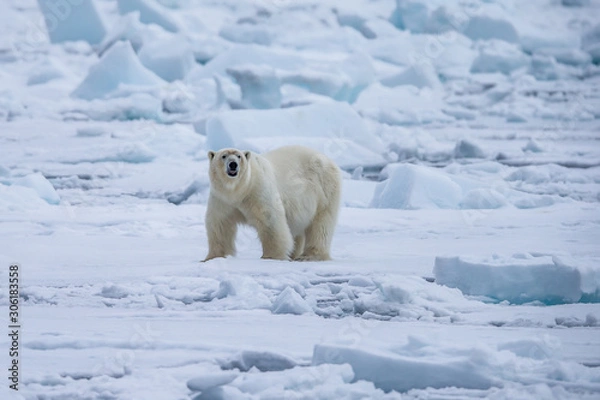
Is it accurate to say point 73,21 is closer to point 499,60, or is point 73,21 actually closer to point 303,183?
point 499,60

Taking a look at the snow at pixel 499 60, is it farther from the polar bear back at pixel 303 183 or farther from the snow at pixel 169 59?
the polar bear back at pixel 303 183

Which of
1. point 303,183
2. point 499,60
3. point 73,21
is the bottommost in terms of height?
point 303,183

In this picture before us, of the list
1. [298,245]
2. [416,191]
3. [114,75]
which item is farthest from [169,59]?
[298,245]

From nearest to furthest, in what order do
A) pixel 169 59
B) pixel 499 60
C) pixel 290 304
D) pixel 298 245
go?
1. pixel 290 304
2. pixel 298 245
3. pixel 169 59
4. pixel 499 60

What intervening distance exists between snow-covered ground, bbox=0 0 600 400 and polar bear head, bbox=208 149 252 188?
0.38 meters

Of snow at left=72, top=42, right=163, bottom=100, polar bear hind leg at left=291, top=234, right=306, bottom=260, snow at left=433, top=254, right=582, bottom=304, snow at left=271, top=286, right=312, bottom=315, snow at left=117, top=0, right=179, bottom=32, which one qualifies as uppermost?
snow at left=117, top=0, right=179, bottom=32

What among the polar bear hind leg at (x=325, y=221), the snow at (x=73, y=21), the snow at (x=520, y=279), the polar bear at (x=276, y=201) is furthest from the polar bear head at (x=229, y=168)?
the snow at (x=73, y=21)

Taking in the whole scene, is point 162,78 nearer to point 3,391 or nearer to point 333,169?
point 333,169

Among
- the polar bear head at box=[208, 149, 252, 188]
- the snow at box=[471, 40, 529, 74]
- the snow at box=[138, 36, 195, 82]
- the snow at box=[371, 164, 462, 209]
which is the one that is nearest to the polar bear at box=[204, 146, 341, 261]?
the polar bear head at box=[208, 149, 252, 188]

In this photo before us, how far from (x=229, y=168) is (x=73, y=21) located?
1574 centimetres

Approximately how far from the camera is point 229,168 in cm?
438

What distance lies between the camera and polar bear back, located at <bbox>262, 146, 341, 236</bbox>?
4820 mm

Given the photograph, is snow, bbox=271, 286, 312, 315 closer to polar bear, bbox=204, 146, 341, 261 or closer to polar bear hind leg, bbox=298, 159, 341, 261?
polar bear, bbox=204, 146, 341, 261

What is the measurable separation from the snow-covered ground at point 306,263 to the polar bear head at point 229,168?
1.24 feet
